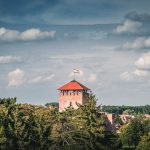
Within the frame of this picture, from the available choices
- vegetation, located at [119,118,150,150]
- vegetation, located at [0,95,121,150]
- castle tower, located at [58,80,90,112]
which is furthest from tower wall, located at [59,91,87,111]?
vegetation, located at [0,95,121,150]

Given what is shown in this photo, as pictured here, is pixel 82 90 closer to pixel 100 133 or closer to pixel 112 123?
pixel 112 123

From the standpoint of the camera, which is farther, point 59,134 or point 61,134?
point 59,134

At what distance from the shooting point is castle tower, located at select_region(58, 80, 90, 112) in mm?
87625

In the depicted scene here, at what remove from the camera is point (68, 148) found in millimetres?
A: 45406

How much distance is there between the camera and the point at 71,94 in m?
88.4

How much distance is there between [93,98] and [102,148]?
5.10m

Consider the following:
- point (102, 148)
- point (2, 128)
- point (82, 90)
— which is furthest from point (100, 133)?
point (82, 90)

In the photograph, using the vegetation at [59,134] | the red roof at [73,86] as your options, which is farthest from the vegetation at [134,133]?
the vegetation at [59,134]

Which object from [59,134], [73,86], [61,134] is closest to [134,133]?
[73,86]

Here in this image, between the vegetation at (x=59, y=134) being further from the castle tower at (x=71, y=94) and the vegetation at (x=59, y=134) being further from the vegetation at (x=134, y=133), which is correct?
the vegetation at (x=134, y=133)

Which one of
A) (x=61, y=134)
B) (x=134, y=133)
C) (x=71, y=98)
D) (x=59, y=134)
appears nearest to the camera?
(x=61, y=134)

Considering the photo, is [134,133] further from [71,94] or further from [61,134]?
[61,134]

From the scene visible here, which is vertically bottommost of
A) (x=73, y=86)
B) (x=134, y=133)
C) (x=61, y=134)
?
(x=61, y=134)

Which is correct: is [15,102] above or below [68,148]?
A: above
